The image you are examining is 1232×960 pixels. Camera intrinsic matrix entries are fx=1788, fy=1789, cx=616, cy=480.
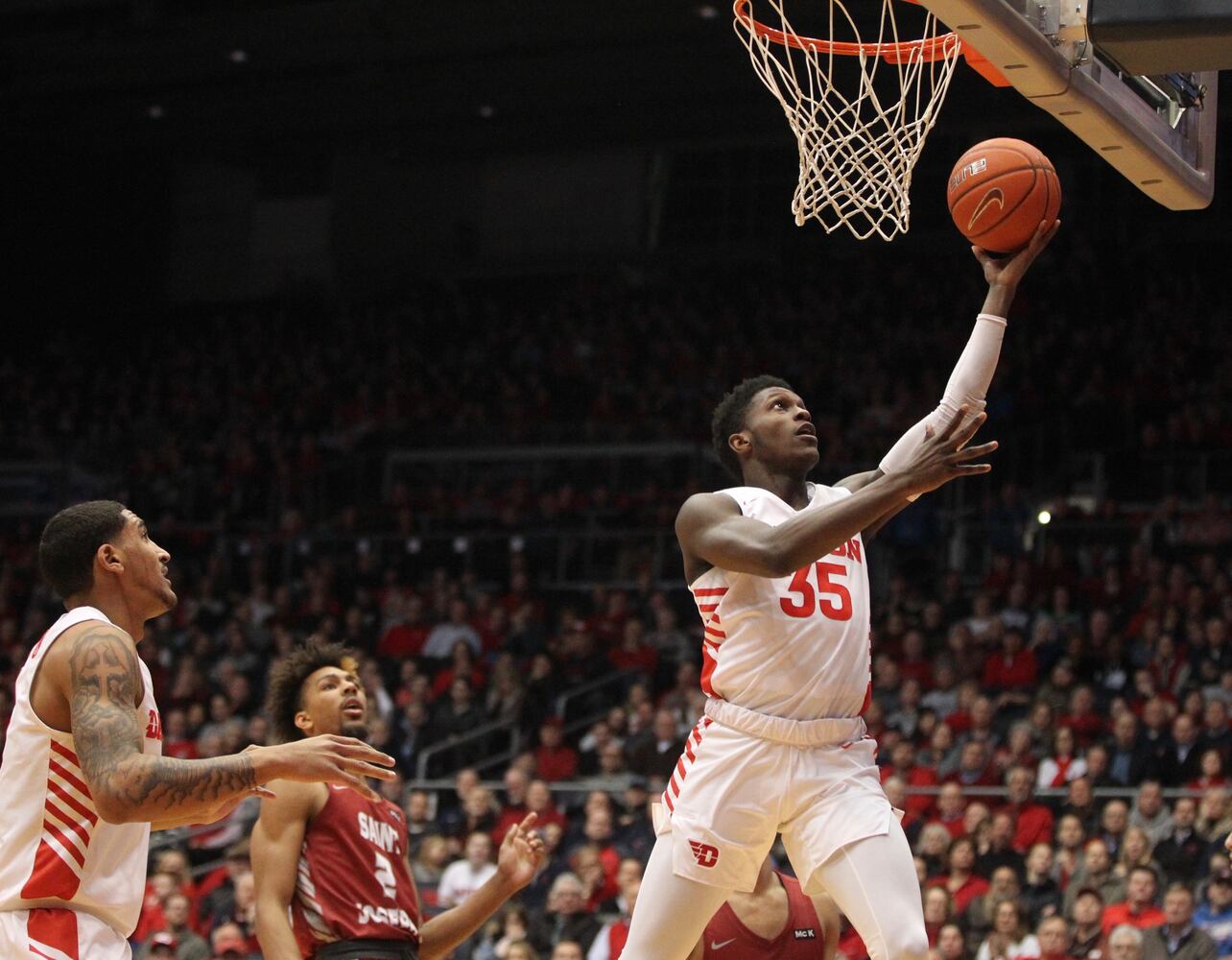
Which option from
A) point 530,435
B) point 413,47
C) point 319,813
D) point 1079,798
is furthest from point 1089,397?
point 319,813

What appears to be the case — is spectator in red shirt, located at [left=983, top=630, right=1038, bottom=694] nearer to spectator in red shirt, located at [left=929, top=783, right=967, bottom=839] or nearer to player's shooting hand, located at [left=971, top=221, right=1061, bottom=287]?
spectator in red shirt, located at [left=929, top=783, right=967, bottom=839]

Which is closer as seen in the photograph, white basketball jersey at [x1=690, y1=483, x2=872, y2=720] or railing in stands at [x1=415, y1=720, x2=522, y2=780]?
white basketball jersey at [x1=690, y1=483, x2=872, y2=720]

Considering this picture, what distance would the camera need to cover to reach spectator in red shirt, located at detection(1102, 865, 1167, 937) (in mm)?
9164

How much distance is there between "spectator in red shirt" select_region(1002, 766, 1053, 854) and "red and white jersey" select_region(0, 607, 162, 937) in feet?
24.0

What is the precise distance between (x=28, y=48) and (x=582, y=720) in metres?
13.8

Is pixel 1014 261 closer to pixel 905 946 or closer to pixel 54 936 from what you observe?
pixel 905 946

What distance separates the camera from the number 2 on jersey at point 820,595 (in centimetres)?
472

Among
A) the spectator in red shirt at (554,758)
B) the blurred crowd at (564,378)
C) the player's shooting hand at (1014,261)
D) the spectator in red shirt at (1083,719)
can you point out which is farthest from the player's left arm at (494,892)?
the blurred crowd at (564,378)

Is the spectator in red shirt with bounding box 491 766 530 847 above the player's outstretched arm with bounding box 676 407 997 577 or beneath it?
beneath

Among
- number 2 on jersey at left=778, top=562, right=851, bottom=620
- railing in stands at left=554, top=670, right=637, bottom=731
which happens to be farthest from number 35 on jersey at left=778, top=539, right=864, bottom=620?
railing in stands at left=554, top=670, right=637, bottom=731

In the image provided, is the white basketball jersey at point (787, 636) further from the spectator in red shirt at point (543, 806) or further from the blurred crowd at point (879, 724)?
the spectator in red shirt at point (543, 806)

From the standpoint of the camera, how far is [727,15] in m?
20.0

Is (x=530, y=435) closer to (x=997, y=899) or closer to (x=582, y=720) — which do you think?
(x=582, y=720)

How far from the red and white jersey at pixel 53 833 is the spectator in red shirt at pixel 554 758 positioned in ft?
29.6
